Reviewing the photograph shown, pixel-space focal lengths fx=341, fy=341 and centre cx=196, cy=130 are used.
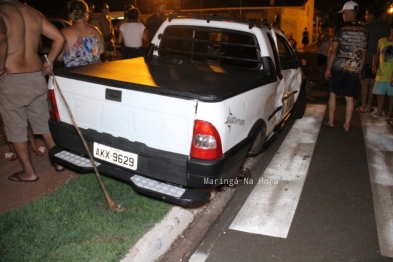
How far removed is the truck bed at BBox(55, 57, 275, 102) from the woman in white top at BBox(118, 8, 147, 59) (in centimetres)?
312

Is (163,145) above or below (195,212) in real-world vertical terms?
above

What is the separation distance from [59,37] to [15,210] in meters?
1.99

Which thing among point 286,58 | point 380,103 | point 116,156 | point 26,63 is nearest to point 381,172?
point 286,58

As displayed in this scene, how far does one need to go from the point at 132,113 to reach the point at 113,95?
0.26m

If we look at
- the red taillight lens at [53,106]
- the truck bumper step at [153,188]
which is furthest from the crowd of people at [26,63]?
the truck bumper step at [153,188]

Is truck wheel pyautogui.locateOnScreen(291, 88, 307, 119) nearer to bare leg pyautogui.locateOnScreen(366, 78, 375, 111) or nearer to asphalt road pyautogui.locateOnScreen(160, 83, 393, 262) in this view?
asphalt road pyautogui.locateOnScreen(160, 83, 393, 262)

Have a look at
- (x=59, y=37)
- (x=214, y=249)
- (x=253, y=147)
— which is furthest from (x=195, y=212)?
(x=59, y=37)

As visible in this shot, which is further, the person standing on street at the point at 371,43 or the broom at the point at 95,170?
the person standing on street at the point at 371,43

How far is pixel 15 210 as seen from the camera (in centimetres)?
337

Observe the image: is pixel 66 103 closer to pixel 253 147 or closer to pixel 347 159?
pixel 253 147

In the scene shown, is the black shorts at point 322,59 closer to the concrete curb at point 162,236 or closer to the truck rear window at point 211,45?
the truck rear window at point 211,45

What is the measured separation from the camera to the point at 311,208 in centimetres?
379

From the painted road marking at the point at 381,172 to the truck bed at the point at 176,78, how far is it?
1.89 m

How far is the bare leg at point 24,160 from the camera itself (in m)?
3.98
